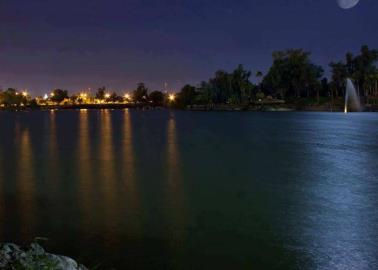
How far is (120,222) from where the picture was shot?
16.8 m

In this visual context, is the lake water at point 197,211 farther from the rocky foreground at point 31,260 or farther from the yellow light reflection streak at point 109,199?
the rocky foreground at point 31,260

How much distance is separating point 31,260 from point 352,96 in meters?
187

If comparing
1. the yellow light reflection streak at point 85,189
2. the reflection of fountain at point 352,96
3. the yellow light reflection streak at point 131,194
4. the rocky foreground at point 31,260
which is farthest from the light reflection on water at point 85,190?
the reflection of fountain at point 352,96

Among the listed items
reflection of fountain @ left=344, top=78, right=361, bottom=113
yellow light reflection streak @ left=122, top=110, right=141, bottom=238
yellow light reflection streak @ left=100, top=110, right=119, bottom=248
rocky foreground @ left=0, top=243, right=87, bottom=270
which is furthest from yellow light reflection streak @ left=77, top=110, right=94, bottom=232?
reflection of fountain @ left=344, top=78, right=361, bottom=113

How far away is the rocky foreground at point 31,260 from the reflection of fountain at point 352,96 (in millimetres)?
174896

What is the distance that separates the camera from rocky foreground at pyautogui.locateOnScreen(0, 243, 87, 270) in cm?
805

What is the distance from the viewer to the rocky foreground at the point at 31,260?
805 centimetres

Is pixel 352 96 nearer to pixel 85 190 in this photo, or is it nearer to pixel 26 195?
pixel 85 190

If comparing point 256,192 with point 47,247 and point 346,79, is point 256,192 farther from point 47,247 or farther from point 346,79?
point 346,79

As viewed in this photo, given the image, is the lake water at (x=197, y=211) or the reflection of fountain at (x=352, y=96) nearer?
the lake water at (x=197, y=211)

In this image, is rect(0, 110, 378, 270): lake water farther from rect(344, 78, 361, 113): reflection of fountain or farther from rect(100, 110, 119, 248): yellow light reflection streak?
rect(344, 78, 361, 113): reflection of fountain

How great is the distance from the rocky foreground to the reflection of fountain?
174896 millimetres

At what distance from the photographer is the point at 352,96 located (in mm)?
Answer: 182750

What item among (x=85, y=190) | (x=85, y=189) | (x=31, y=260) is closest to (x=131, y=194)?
(x=85, y=190)
